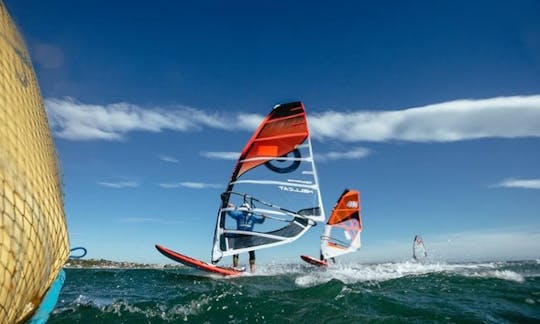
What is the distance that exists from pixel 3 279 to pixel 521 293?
1280cm

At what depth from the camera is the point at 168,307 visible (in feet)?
27.8

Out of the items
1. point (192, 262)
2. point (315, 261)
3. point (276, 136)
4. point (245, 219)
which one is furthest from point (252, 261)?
point (315, 261)

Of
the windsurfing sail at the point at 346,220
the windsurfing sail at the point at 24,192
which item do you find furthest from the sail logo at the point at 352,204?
the windsurfing sail at the point at 24,192

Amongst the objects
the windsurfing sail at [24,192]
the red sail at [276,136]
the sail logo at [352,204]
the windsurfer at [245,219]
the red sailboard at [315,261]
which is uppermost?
the red sail at [276,136]

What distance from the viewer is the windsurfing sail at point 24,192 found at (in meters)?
1.44

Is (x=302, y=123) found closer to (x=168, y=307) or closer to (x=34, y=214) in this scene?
(x=168, y=307)

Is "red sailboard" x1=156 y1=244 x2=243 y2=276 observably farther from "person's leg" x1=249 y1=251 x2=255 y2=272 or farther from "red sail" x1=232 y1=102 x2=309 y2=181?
"red sail" x1=232 y1=102 x2=309 y2=181

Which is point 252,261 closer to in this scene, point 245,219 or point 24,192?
point 245,219

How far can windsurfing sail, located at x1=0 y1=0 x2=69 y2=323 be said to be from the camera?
1.44 meters

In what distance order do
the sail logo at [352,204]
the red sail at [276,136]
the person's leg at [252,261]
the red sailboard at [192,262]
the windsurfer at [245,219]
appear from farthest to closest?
the sail logo at [352,204]
the red sail at [276,136]
the person's leg at [252,261]
the windsurfer at [245,219]
the red sailboard at [192,262]

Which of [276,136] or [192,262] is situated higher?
[276,136]

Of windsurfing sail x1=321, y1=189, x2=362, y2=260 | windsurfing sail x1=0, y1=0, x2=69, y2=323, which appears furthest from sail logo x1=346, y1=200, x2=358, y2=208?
windsurfing sail x1=0, y1=0, x2=69, y2=323

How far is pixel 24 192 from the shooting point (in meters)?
1.54

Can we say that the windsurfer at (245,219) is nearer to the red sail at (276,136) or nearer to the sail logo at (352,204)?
the red sail at (276,136)
